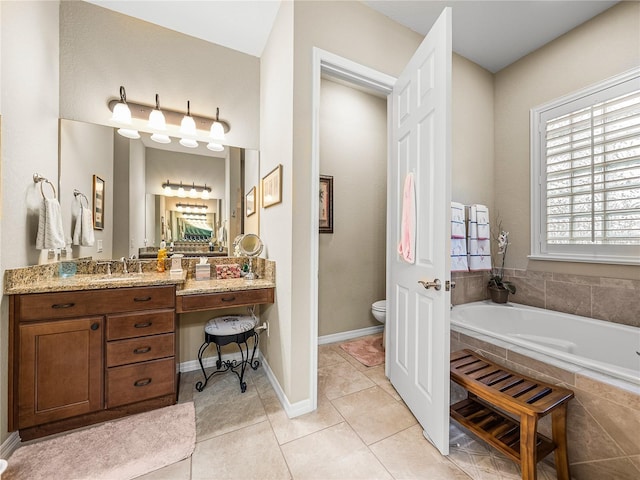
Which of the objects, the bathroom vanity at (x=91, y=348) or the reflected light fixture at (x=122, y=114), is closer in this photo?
the bathroom vanity at (x=91, y=348)

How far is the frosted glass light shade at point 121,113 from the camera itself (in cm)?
199

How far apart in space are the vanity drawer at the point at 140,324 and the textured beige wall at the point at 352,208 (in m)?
1.62

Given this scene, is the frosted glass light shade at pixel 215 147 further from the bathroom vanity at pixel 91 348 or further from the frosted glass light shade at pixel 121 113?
the bathroom vanity at pixel 91 348

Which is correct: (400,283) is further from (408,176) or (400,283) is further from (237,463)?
(237,463)

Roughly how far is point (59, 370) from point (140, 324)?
445mm

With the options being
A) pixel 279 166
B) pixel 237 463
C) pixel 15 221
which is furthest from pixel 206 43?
pixel 237 463

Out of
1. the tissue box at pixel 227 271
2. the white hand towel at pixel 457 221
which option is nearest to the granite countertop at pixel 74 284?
the tissue box at pixel 227 271

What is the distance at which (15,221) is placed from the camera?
1452mm

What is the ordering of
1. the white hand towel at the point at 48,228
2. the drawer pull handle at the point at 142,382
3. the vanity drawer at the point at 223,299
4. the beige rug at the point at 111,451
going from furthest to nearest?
the vanity drawer at the point at 223,299 → the drawer pull handle at the point at 142,382 → the white hand towel at the point at 48,228 → the beige rug at the point at 111,451

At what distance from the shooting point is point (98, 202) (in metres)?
2.02

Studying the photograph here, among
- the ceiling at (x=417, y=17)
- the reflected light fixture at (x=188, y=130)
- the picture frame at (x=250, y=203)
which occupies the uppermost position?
the ceiling at (x=417, y=17)

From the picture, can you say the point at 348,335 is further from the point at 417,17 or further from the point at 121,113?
the point at 417,17

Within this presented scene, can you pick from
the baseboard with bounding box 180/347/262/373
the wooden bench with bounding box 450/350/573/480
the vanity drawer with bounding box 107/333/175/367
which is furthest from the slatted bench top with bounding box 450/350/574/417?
the vanity drawer with bounding box 107/333/175/367

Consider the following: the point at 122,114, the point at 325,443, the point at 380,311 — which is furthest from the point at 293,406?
the point at 122,114
